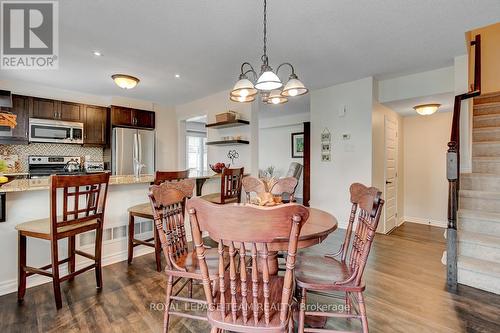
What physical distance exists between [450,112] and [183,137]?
5.61m

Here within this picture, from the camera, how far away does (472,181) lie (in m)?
3.20

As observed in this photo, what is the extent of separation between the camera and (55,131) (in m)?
4.52

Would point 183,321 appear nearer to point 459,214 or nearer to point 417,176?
point 459,214

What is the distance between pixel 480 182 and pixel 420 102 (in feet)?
5.30

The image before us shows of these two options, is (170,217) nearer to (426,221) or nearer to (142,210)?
(142,210)

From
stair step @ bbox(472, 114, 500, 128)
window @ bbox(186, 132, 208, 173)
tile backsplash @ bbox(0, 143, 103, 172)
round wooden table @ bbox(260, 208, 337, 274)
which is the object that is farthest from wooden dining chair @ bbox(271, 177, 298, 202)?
window @ bbox(186, 132, 208, 173)

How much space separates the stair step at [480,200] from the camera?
2.86 m

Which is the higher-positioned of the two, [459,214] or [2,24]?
[2,24]

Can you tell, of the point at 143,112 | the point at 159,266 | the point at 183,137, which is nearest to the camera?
the point at 159,266

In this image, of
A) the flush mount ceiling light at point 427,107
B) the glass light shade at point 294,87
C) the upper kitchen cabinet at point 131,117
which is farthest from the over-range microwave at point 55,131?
the flush mount ceiling light at point 427,107

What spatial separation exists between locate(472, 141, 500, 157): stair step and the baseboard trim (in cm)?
459

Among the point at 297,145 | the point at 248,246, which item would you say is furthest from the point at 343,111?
the point at 248,246

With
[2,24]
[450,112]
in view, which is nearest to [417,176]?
[450,112]

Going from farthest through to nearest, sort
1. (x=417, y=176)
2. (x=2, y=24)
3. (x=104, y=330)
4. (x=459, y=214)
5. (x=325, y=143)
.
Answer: (x=417, y=176) → (x=325, y=143) → (x=459, y=214) → (x=2, y=24) → (x=104, y=330)
